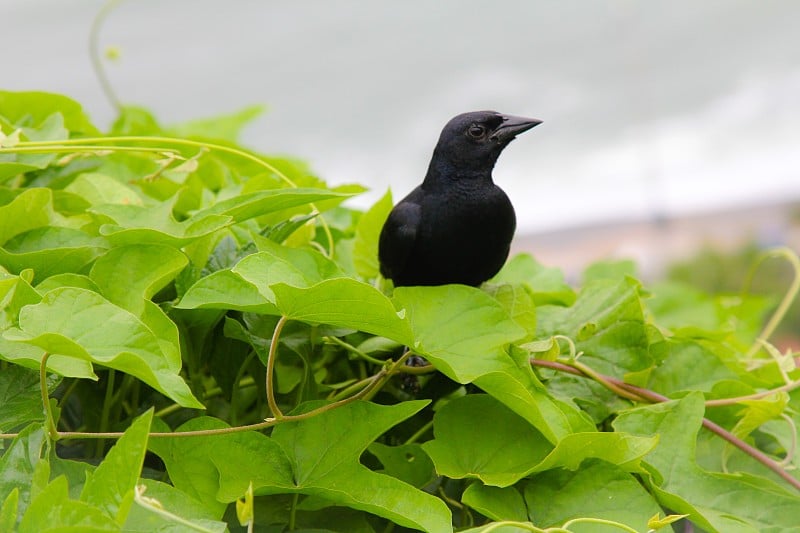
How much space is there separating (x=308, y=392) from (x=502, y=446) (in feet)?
0.37

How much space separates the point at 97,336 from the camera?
38 centimetres

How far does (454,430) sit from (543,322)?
141 mm

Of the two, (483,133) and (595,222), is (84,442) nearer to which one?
(483,133)

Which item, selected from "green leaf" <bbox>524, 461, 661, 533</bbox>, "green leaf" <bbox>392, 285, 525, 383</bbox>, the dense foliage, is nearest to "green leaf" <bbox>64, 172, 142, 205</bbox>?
the dense foliage

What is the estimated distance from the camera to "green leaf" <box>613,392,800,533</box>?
50cm

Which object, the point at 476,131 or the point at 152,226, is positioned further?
the point at 476,131

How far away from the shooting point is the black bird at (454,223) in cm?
59

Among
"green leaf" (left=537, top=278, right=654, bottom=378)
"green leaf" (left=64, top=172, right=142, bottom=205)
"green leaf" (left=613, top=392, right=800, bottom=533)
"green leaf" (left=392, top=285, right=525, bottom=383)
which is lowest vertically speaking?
"green leaf" (left=613, top=392, right=800, bottom=533)

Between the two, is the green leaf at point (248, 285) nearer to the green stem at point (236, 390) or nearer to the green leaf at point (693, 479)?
the green stem at point (236, 390)

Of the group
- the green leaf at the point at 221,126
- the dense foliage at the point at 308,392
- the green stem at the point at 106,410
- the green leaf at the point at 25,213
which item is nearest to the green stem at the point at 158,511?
the dense foliage at the point at 308,392

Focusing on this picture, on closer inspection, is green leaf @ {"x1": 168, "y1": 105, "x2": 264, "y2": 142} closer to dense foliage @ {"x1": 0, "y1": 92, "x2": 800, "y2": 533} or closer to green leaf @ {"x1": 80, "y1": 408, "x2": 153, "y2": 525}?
dense foliage @ {"x1": 0, "y1": 92, "x2": 800, "y2": 533}

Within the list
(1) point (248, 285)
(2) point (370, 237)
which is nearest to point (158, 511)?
(1) point (248, 285)

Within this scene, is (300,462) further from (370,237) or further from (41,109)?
(41,109)

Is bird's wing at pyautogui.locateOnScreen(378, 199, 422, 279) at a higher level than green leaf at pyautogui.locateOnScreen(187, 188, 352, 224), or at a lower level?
lower
